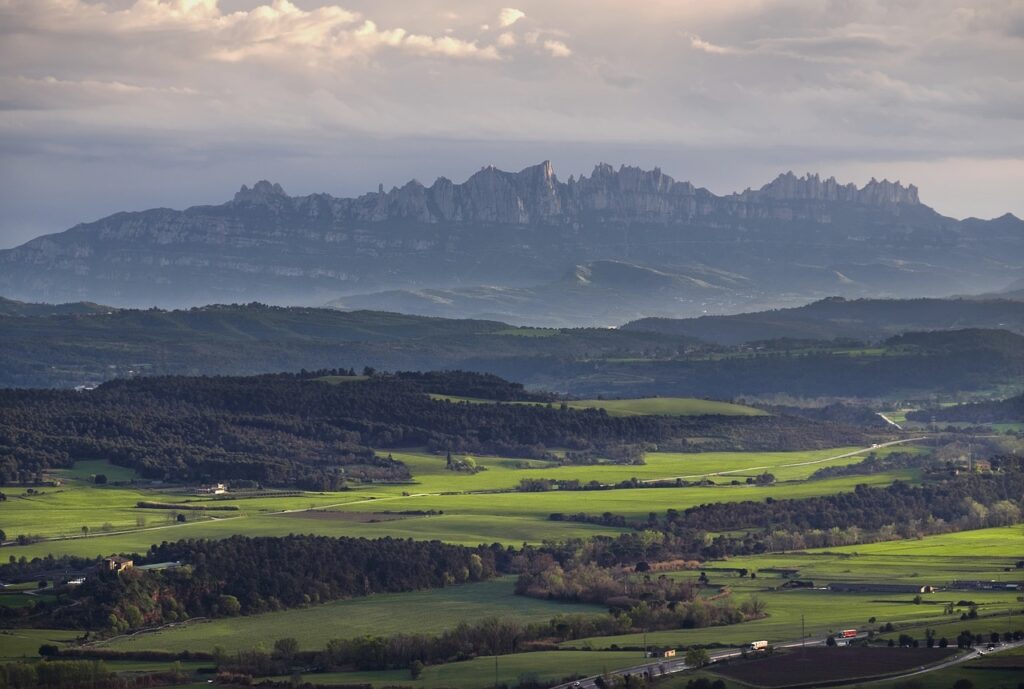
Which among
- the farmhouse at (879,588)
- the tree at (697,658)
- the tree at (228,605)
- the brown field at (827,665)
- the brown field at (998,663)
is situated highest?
the brown field at (998,663)

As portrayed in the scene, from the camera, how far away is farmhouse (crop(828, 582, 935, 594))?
342 ft

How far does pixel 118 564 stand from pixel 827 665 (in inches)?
1574

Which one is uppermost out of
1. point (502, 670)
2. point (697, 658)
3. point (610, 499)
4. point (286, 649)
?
point (697, 658)

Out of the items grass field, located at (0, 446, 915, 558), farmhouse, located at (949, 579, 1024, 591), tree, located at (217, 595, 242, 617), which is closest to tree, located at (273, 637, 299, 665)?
tree, located at (217, 595, 242, 617)

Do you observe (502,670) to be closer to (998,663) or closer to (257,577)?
(998,663)

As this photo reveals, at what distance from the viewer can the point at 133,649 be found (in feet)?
308

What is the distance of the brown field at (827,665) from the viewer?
261 ft

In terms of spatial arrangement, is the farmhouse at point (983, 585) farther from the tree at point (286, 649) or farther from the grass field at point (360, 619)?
the tree at point (286, 649)

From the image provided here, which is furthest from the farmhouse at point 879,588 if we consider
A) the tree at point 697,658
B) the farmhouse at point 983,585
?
the tree at point 697,658

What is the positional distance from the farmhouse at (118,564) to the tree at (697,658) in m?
32.3

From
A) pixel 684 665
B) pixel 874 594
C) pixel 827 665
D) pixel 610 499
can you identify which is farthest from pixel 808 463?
pixel 827 665

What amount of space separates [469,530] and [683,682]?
154 feet

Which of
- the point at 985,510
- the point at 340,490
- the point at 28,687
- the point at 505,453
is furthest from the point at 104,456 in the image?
the point at 28,687

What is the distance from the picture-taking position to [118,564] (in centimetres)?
10644
